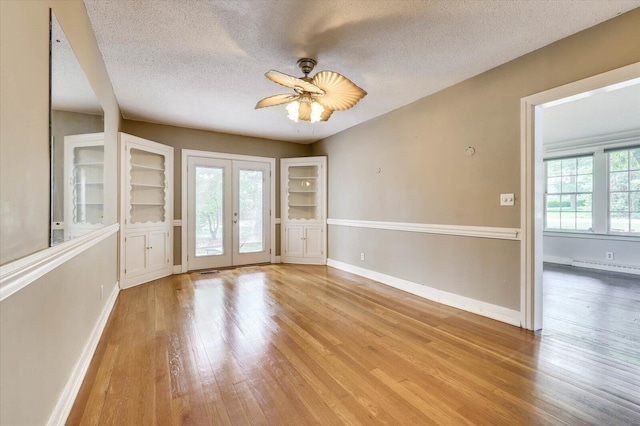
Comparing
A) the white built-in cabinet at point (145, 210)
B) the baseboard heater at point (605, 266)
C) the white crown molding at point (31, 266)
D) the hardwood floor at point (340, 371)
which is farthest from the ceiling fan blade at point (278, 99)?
the baseboard heater at point (605, 266)

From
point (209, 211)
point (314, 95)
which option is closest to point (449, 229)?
point (314, 95)

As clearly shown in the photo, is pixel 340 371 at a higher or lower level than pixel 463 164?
lower

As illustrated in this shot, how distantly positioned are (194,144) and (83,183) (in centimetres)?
360

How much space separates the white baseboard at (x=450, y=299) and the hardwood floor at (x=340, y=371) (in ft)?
0.42

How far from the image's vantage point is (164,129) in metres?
4.94

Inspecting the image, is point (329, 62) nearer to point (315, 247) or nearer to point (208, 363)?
point (208, 363)

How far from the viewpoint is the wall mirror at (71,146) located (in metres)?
1.40

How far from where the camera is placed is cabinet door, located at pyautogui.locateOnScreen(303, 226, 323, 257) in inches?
229

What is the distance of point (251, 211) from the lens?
577cm

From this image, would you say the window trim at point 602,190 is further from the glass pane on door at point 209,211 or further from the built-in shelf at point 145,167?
the built-in shelf at point 145,167

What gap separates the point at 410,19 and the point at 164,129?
4.38 m

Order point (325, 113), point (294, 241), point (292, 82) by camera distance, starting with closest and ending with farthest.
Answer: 1. point (292, 82)
2. point (325, 113)
3. point (294, 241)

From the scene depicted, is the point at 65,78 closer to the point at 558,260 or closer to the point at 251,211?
the point at 251,211

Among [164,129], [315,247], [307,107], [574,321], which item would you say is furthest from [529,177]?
[164,129]
